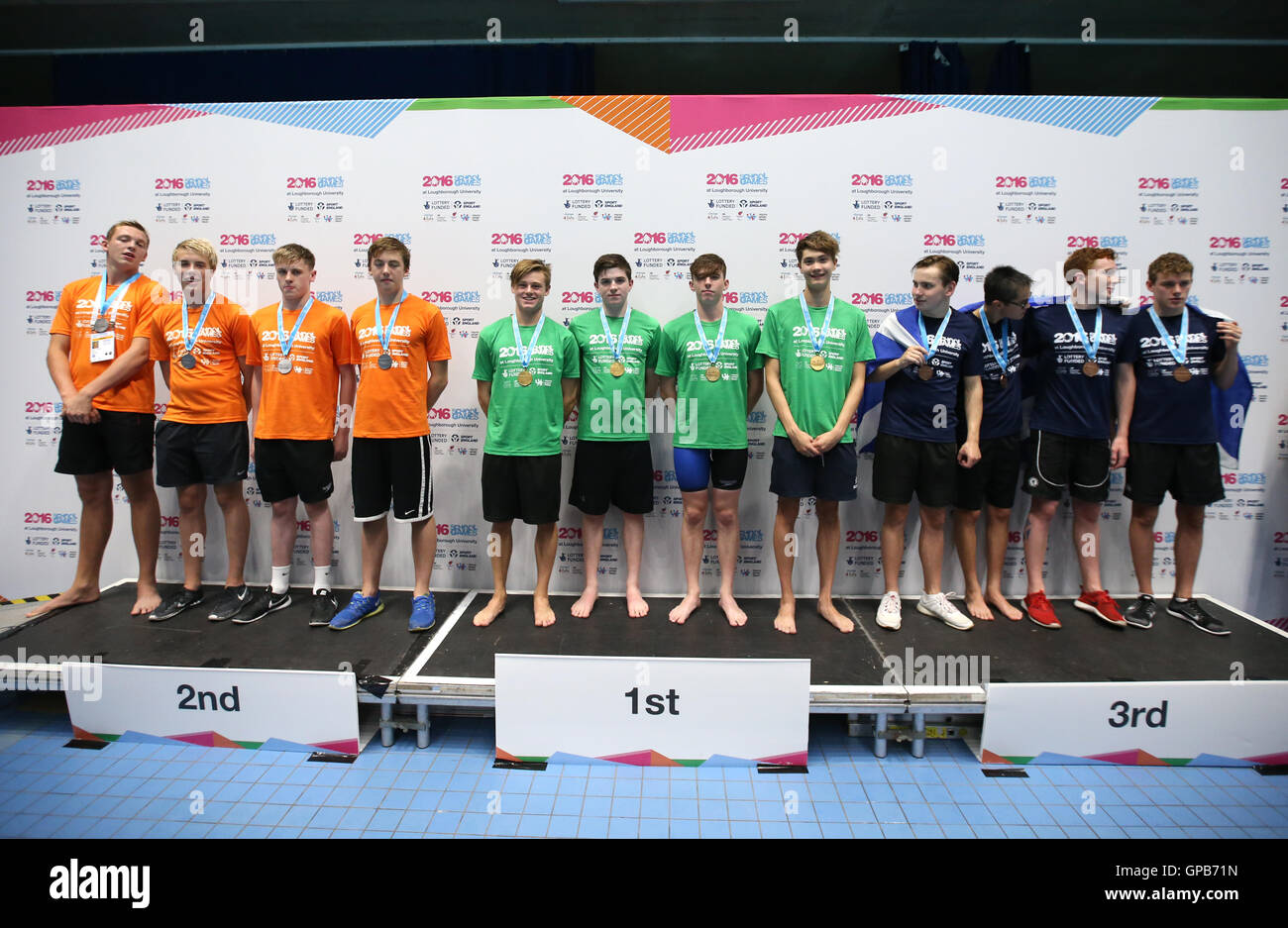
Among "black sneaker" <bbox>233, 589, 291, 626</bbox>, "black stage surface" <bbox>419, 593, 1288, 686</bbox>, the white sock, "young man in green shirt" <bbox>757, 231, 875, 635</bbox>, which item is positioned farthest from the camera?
the white sock

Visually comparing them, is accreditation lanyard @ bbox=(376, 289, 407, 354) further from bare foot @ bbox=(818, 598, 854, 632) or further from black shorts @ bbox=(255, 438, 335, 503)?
bare foot @ bbox=(818, 598, 854, 632)

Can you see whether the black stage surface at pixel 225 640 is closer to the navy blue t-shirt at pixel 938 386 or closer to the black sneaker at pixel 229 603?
the black sneaker at pixel 229 603

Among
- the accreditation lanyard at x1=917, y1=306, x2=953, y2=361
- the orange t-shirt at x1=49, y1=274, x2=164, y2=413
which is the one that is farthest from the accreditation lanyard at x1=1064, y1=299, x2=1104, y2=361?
the orange t-shirt at x1=49, y1=274, x2=164, y2=413

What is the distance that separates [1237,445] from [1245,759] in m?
1.77

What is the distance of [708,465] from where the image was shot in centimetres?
304

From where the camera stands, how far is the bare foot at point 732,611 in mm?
3047

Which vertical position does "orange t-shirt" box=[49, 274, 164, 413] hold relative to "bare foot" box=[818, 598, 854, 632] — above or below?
above

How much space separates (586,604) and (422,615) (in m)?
0.87

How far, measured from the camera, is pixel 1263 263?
11.3 feet

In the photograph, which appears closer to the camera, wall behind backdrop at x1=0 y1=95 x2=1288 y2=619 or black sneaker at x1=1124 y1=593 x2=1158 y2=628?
black sneaker at x1=1124 y1=593 x2=1158 y2=628

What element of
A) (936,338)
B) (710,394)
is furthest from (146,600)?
(936,338)

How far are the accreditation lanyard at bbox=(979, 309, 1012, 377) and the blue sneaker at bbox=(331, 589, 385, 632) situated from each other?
144 inches

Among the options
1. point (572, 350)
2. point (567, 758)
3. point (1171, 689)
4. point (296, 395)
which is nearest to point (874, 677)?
point (1171, 689)

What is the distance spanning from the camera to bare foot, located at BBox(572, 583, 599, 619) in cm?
312
